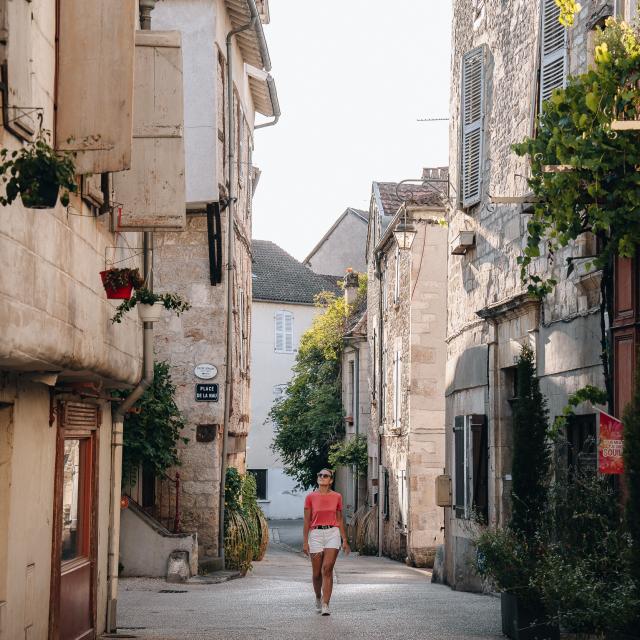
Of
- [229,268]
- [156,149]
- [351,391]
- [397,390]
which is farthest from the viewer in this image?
[351,391]

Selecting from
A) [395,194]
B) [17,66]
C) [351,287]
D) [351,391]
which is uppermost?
[395,194]

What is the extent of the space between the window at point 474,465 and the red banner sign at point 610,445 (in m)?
5.15

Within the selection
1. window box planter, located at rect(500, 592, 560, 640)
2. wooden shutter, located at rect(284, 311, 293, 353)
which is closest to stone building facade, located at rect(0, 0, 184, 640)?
window box planter, located at rect(500, 592, 560, 640)

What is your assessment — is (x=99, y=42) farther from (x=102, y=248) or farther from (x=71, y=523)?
(x=71, y=523)

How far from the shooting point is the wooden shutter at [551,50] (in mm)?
11781

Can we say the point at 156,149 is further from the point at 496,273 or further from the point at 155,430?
the point at 155,430

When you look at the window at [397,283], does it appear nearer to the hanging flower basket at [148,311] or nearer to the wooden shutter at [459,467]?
the wooden shutter at [459,467]

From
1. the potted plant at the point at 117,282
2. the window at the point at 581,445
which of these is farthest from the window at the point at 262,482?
the potted plant at the point at 117,282

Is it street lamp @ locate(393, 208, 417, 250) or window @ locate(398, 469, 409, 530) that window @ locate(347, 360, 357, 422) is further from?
street lamp @ locate(393, 208, 417, 250)

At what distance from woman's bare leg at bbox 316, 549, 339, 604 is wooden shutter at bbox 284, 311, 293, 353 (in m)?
33.4

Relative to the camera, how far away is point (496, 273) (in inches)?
564

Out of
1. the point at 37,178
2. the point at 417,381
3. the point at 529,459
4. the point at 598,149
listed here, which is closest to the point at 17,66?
the point at 37,178

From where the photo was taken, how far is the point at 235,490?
19.1 meters

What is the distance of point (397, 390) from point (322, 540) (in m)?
13.9
